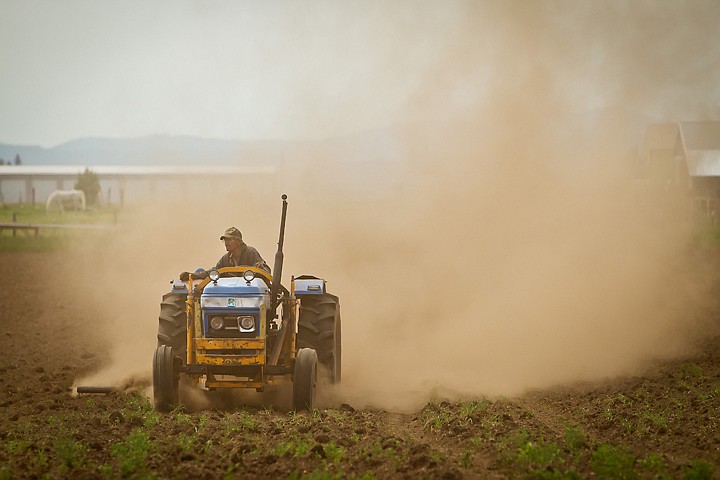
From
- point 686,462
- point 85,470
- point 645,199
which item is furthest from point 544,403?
point 645,199

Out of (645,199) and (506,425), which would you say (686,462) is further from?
(645,199)

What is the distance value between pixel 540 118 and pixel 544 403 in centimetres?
1106

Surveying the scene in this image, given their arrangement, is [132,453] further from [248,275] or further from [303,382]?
[248,275]

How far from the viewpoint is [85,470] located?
26.9 feet

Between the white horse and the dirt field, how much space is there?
182 ft

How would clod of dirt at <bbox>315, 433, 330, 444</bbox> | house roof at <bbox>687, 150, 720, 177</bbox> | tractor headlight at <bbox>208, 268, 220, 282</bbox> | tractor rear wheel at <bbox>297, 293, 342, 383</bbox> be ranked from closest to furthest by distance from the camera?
clod of dirt at <bbox>315, 433, 330, 444</bbox>, tractor headlight at <bbox>208, 268, 220, 282</bbox>, tractor rear wheel at <bbox>297, 293, 342, 383</bbox>, house roof at <bbox>687, 150, 720, 177</bbox>

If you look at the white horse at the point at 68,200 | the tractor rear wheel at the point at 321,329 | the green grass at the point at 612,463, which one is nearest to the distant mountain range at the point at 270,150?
the tractor rear wheel at the point at 321,329

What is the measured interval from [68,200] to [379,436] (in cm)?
6412

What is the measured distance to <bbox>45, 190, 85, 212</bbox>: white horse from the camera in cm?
6683

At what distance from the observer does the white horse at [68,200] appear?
66831 millimetres

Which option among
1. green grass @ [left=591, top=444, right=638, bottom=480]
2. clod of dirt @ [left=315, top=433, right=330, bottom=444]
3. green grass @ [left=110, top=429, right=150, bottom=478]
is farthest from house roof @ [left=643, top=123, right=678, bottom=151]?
green grass @ [left=110, top=429, right=150, bottom=478]

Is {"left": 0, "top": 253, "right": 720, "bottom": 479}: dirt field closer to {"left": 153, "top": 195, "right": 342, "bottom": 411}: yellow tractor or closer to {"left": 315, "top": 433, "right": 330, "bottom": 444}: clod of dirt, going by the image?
{"left": 315, "top": 433, "right": 330, "bottom": 444}: clod of dirt

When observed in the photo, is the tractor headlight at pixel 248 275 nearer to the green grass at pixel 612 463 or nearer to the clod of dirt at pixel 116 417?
the clod of dirt at pixel 116 417

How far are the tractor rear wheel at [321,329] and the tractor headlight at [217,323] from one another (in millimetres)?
1365
